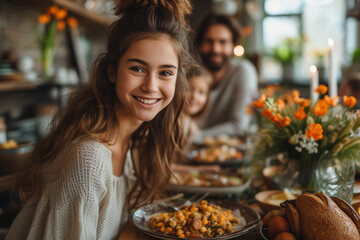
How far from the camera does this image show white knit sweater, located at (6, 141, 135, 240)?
107 centimetres

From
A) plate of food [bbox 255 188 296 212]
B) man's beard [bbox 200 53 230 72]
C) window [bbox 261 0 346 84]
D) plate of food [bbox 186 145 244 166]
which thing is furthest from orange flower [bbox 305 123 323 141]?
window [bbox 261 0 346 84]

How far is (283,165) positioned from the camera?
137 cm

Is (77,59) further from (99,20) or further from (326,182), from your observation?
(326,182)

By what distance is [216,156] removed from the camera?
206cm

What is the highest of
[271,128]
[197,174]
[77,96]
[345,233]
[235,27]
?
[235,27]

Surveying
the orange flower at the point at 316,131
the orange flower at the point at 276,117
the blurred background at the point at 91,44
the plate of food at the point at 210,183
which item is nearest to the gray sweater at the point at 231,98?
the blurred background at the point at 91,44

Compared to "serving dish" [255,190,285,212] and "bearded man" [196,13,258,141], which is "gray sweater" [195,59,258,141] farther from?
"serving dish" [255,190,285,212]

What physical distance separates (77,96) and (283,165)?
829 mm

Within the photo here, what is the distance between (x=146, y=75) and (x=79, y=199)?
0.44 m

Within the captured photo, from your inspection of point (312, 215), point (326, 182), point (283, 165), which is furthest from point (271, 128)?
point (312, 215)

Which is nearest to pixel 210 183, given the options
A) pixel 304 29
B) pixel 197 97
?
pixel 197 97

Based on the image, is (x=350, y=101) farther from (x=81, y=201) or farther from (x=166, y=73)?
(x=81, y=201)

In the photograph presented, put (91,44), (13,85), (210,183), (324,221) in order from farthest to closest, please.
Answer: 1. (91,44)
2. (13,85)
3. (210,183)
4. (324,221)

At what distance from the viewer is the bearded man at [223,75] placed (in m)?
3.36
